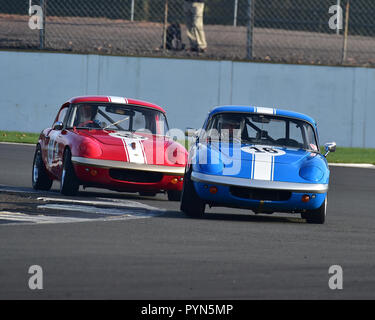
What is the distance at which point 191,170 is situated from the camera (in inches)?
408

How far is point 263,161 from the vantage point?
1025cm

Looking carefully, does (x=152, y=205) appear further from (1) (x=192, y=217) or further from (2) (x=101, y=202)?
(1) (x=192, y=217)

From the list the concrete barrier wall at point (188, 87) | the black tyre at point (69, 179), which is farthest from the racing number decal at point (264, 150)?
the concrete barrier wall at point (188, 87)

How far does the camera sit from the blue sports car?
32.8ft

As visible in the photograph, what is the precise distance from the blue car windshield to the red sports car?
0.86 metres

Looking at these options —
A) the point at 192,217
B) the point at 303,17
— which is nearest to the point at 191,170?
the point at 192,217

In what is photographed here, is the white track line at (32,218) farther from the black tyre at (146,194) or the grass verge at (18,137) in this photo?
the grass verge at (18,137)

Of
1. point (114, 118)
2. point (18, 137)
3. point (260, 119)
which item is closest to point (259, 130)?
point (260, 119)

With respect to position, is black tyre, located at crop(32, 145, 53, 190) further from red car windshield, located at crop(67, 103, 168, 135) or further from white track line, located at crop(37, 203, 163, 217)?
white track line, located at crop(37, 203, 163, 217)

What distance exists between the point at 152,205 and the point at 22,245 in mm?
3981

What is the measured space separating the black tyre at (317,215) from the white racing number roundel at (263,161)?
0.71 metres

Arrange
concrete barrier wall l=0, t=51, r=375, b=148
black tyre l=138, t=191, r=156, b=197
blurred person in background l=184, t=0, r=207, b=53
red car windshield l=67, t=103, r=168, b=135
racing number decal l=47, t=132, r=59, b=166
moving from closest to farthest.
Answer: black tyre l=138, t=191, r=156, b=197, racing number decal l=47, t=132, r=59, b=166, red car windshield l=67, t=103, r=168, b=135, concrete barrier wall l=0, t=51, r=375, b=148, blurred person in background l=184, t=0, r=207, b=53

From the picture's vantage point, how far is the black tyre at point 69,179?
11852mm

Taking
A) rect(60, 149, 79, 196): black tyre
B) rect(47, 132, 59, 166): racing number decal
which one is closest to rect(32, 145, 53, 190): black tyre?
rect(47, 132, 59, 166): racing number decal
